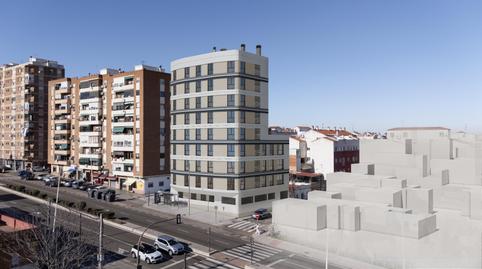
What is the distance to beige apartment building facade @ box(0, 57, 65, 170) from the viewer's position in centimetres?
12156

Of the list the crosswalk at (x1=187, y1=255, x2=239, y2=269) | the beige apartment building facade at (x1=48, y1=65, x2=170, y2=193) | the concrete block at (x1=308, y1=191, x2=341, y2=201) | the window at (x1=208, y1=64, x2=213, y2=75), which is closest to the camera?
the crosswalk at (x1=187, y1=255, x2=239, y2=269)

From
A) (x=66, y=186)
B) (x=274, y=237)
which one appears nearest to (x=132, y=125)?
(x=66, y=186)

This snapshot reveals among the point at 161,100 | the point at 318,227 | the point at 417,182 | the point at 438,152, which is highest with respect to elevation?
the point at 161,100

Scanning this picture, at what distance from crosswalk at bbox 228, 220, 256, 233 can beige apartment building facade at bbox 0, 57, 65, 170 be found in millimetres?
92380

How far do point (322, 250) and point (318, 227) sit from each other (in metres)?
2.86

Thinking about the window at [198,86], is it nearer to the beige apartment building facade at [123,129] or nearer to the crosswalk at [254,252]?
the beige apartment building facade at [123,129]

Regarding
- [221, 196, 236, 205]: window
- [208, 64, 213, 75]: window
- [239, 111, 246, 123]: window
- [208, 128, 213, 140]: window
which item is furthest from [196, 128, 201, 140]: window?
[221, 196, 236, 205]: window

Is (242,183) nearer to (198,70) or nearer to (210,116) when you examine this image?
(210,116)

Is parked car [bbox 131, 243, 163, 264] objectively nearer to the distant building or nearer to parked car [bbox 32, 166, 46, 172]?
the distant building

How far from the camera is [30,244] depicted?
122ft

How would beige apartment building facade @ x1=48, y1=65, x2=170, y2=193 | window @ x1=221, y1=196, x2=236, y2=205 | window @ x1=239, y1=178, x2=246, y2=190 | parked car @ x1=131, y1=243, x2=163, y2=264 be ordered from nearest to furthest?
parked car @ x1=131, y1=243, x2=163, y2=264 → window @ x1=239, y1=178, x2=246, y2=190 → window @ x1=221, y1=196, x2=236, y2=205 → beige apartment building facade @ x1=48, y1=65, x2=170, y2=193

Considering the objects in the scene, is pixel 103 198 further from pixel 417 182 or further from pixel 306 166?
pixel 417 182

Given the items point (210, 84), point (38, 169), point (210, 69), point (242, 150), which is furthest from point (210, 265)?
point (38, 169)

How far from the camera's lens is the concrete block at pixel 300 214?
152 feet
